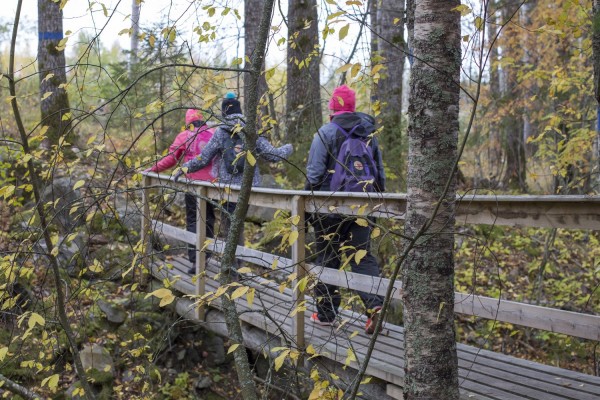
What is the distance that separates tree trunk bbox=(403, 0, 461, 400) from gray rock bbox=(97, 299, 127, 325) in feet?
17.0

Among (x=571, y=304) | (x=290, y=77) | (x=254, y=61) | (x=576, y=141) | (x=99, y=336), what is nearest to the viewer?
(x=254, y=61)

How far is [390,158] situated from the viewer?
858cm

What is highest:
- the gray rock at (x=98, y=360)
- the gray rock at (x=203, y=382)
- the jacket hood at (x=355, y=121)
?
the jacket hood at (x=355, y=121)

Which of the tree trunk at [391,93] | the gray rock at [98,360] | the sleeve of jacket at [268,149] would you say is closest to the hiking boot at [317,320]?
the sleeve of jacket at [268,149]

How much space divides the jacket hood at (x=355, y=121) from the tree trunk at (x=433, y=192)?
88.8 inches

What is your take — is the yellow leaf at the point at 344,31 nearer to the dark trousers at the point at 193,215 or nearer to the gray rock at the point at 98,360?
the dark trousers at the point at 193,215

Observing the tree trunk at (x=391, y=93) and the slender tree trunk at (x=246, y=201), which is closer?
the slender tree trunk at (x=246, y=201)

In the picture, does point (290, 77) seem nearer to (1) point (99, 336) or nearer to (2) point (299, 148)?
(2) point (299, 148)

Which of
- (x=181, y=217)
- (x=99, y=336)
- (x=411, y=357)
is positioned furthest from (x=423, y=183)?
(x=181, y=217)

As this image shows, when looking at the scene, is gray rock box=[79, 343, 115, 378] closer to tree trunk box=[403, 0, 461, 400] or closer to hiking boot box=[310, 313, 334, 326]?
hiking boot box=[310, 313, 334, 326]


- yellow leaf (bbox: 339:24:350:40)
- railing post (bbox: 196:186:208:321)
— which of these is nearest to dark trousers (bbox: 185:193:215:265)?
railing post (bbox: 196:186:208:321)

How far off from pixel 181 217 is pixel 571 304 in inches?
231

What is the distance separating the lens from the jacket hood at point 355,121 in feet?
16.1

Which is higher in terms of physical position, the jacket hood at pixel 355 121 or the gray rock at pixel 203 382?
the jacket hood at pixel 355 121
